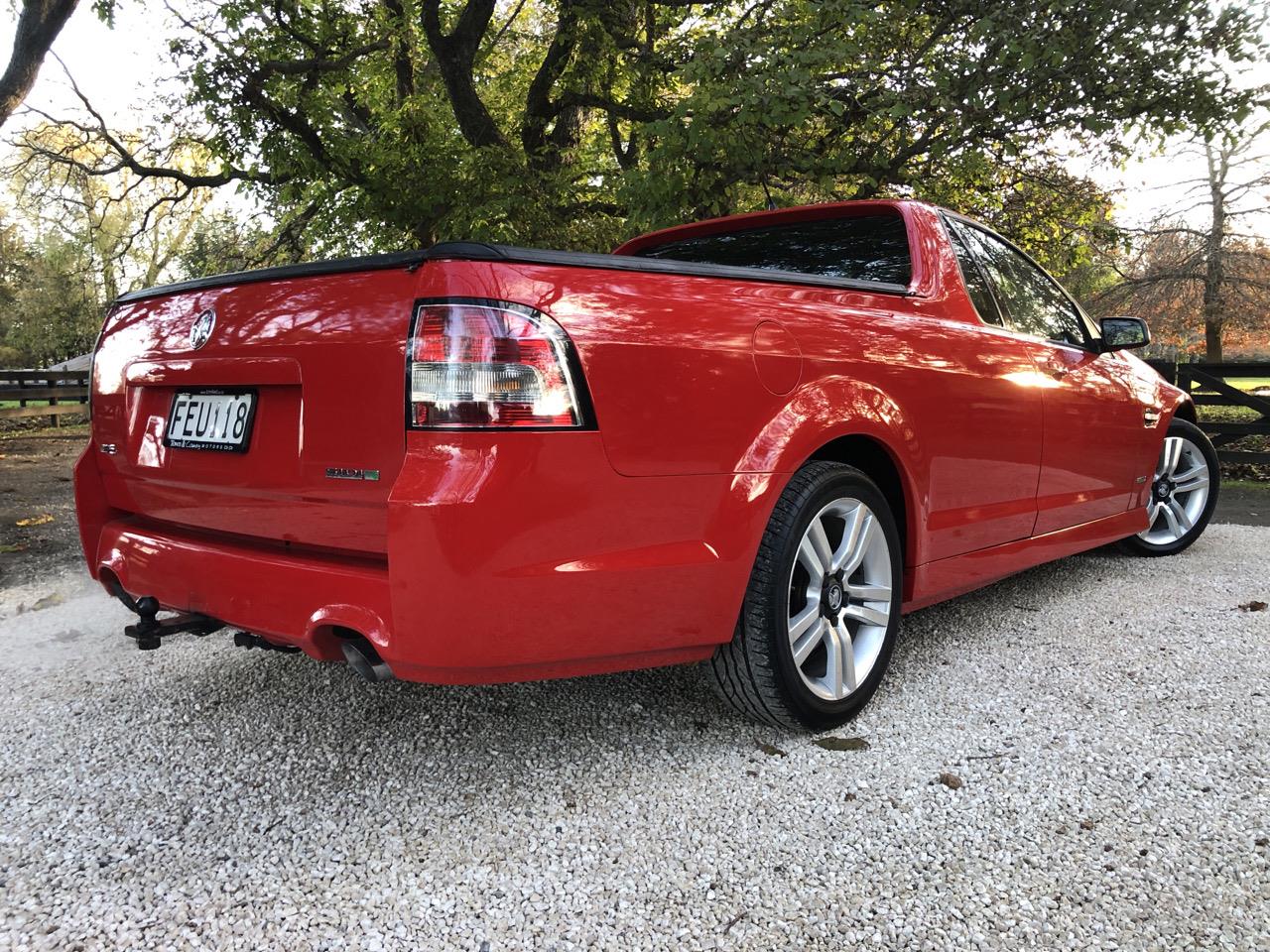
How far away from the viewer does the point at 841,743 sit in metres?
2.49

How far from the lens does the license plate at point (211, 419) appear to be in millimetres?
2197

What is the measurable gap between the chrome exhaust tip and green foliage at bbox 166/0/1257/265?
5.12 m

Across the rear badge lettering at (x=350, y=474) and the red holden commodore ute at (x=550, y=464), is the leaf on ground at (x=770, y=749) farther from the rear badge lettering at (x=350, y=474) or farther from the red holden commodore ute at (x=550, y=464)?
the rear badge lettering at (x=350, y=474)

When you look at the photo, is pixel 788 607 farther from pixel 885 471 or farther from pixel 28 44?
pixel 28 44

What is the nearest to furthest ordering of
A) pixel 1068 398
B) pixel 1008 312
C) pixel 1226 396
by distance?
pixel 1008 312
pixel 1068 398
pixel 1226 396

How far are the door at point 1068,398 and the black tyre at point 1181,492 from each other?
0.90m

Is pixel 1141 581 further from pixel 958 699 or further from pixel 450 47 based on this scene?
pixel 450 47

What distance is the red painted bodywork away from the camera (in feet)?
6.07

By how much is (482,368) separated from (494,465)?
215 mm

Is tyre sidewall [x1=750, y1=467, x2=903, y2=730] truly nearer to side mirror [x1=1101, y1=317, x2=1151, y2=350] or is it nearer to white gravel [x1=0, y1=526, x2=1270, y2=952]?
white gravel [x1=0, y1=526, x2=1270, y2=952]

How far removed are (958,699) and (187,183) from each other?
47.9ft

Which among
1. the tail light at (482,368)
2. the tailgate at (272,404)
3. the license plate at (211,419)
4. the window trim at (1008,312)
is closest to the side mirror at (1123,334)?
the window trim at (1008,312)

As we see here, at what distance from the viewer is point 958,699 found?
9.25 feet

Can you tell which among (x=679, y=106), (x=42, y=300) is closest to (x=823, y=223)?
(x=679, y=106)
